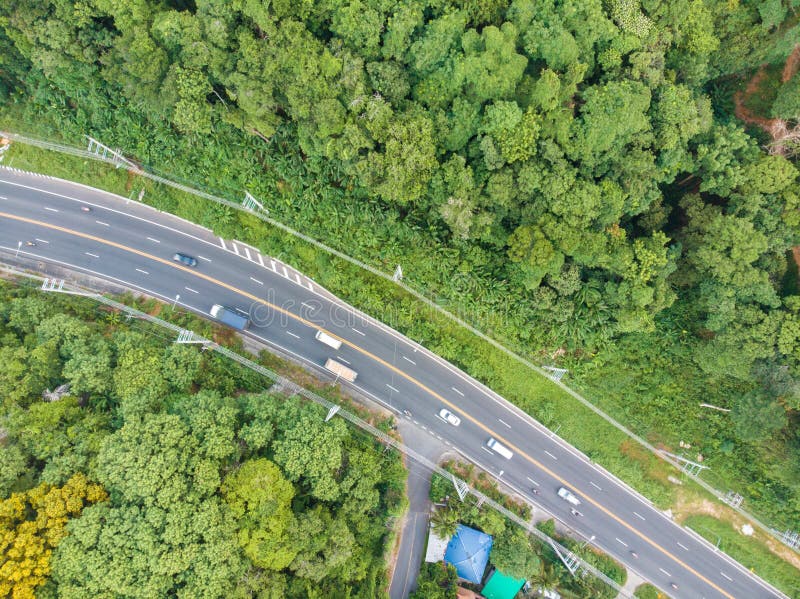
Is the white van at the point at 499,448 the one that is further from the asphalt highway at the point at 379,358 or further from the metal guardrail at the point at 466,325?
the metal guardrail at the point at 466,325

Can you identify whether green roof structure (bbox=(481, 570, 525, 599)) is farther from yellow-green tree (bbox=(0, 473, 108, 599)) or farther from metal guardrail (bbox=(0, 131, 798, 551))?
yellow-green tree (bbox=(0, 473, 108, 599))

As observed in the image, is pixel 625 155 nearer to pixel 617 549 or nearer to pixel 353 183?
pixel 353 183

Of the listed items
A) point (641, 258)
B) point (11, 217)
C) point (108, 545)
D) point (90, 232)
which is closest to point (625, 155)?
point (641, 258)

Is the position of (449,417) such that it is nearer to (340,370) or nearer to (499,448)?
(499,448)

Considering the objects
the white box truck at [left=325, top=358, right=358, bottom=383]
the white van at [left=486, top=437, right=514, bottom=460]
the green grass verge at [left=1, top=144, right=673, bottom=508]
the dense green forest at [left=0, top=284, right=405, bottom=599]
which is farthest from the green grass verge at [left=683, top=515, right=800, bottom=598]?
the white box truck at [left=325, top=358, right=358, bottom=383]

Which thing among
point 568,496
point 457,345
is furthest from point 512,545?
point 457,345
